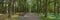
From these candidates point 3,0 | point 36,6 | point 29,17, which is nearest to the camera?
point 29,17

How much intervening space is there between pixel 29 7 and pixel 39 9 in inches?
7.1

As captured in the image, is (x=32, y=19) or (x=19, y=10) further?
(x=19, y=10)

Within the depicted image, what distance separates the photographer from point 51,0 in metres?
1.42

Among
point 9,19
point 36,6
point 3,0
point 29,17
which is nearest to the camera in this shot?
point 9,19

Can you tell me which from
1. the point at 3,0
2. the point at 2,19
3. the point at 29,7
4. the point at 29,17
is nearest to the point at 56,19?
the point at 29,17

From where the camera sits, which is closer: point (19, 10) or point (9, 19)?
point (9, 19)

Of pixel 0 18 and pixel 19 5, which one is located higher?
pixel 19 5

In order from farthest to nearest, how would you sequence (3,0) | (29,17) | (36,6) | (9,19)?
(36,6)
(3,0)
(29,17)
(9,19)

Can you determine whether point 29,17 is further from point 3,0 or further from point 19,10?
point 3,0

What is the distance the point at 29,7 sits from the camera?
4.79 ft

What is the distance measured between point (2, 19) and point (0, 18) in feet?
0.08

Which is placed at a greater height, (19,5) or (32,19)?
(19,5)

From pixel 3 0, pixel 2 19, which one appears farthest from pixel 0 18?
pixel 3 0

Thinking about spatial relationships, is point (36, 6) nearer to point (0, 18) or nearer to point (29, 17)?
point (29, 17)
